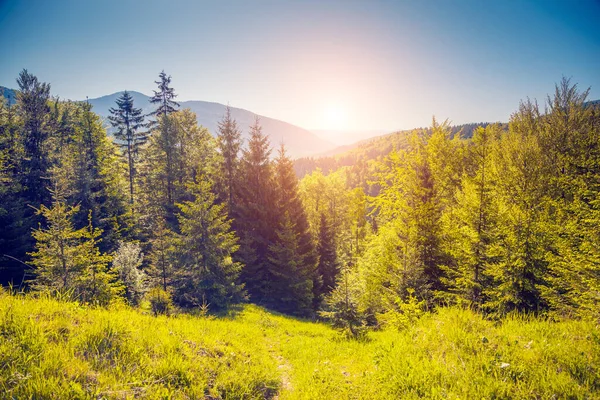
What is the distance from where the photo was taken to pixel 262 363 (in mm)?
6891

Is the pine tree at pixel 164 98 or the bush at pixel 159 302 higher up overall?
the pine tree at pixel 164 98

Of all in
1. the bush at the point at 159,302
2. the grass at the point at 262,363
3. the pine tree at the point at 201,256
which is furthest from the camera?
the pine tree at the point at 201,256

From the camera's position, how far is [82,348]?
4.70 metres

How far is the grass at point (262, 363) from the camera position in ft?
13.1

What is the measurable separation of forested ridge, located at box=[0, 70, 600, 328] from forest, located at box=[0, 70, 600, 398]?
12 cm

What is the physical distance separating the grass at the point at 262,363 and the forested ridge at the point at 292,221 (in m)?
2.36

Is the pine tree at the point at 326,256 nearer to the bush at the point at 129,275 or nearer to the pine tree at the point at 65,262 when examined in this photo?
the bush at the point at 129,275

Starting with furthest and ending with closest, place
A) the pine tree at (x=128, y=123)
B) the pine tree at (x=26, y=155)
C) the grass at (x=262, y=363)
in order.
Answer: the pine tree at (x=128, y=123) → the pine tree at (x=26, y=155) → the grass at (x=262, y=363)

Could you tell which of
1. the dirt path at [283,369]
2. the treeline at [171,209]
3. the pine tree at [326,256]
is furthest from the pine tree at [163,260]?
the pine tree at [326,256]

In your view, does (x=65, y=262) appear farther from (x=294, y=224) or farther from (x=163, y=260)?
(x=294, y=224)

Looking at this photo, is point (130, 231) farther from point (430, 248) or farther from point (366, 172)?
point (366, 172)

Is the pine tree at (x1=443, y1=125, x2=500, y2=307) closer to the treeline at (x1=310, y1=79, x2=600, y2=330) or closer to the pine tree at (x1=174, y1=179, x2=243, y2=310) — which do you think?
the treeline at (x1=310, y1=79, x2=600, y2=330)

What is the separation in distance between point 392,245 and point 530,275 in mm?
6564

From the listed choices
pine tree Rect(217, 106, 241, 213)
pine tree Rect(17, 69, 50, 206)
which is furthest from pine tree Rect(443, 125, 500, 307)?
pine tree Rect(17, 69, 50, 206)
